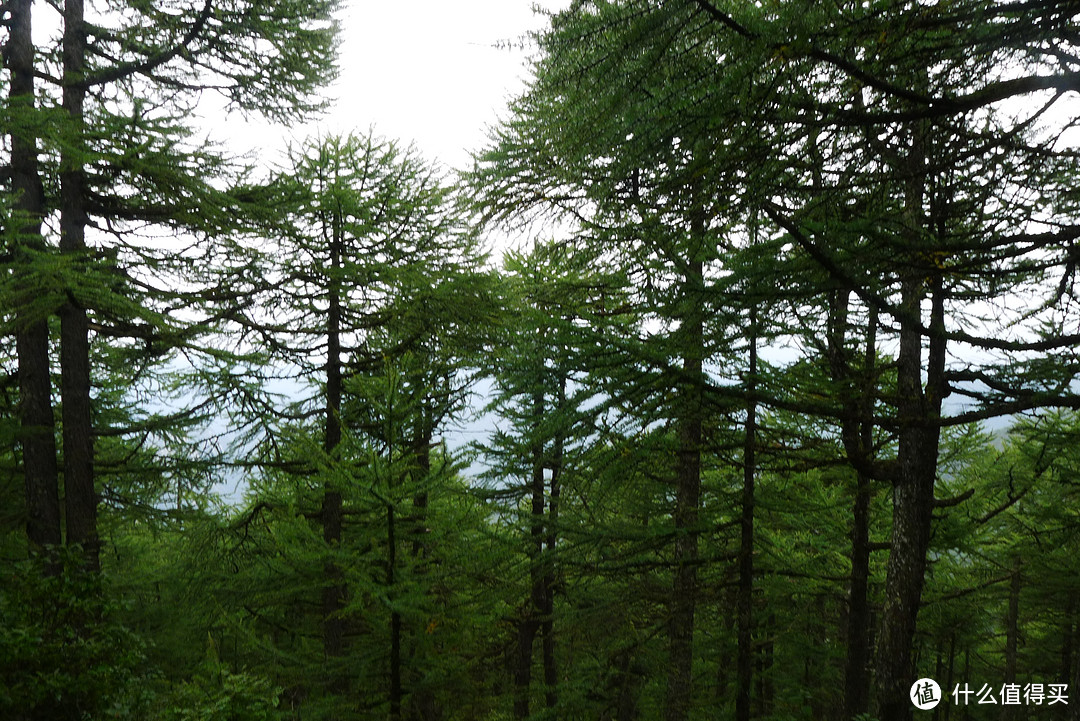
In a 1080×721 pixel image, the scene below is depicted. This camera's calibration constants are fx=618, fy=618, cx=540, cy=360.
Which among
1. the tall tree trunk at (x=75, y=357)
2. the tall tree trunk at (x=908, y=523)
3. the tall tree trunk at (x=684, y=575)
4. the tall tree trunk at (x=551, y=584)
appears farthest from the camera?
the tall tree trunk at (x=551, y=584)

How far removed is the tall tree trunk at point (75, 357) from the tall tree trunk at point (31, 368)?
39cm

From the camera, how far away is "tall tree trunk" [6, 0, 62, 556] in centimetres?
888

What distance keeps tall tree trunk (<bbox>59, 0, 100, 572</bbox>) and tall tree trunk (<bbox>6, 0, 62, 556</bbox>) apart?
15.2 inches

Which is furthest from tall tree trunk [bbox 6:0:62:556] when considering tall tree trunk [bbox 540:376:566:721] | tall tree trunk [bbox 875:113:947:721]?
tall tree trunk [bbox 875:113:947:721]

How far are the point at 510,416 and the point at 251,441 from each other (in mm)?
4542

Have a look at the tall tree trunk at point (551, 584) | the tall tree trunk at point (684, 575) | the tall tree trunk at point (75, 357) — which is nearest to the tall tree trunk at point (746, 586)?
the tall tree trunk at point (684, 575)

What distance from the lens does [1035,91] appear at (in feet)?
11.8

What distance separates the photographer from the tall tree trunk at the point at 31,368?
29.1ft

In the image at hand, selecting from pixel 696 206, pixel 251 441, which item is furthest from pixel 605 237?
pixel 251 441

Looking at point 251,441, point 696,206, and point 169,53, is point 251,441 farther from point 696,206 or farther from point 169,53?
point 696,206

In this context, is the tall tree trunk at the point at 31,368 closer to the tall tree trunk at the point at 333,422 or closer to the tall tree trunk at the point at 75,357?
the tall tree trunk at the point at 75,357

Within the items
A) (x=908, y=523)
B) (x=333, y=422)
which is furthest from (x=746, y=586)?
(x=333, y=422)

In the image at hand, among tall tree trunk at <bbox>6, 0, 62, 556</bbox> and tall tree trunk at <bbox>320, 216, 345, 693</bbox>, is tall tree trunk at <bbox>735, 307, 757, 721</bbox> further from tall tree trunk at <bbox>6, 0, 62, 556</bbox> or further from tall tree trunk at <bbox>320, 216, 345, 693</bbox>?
tall tree trunk at <bbox>6, 0, 62, 556</bbox>

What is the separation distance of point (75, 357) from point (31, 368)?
1.06 metres
